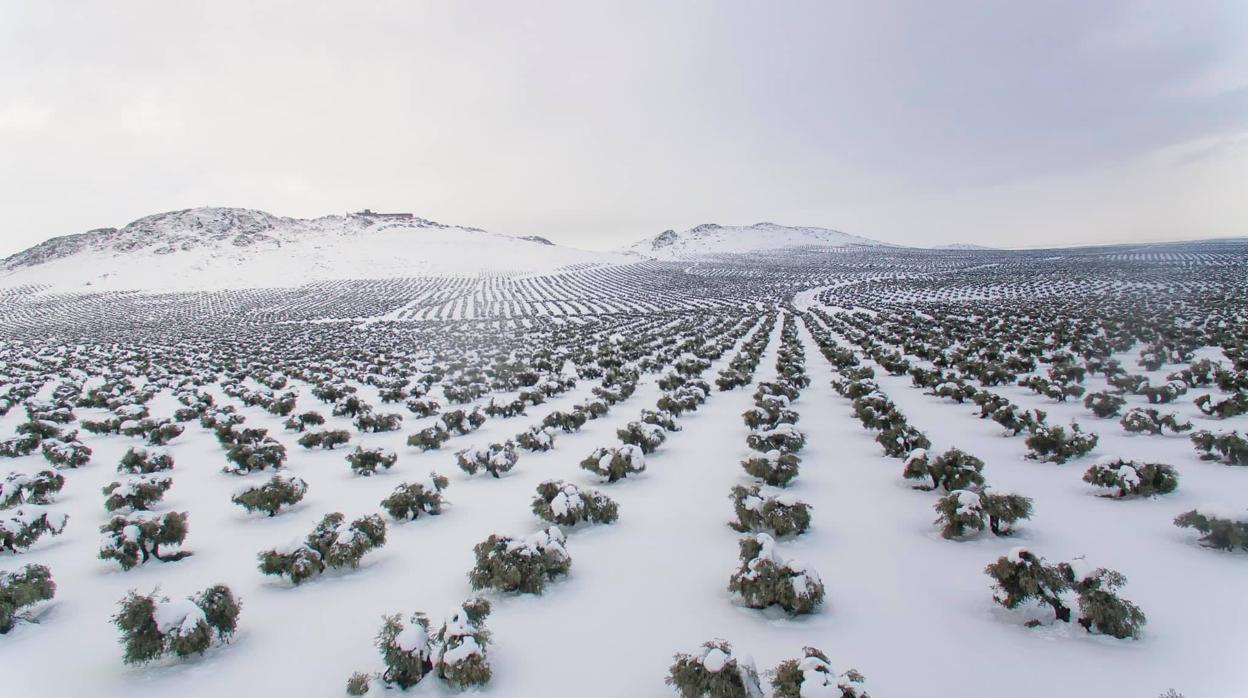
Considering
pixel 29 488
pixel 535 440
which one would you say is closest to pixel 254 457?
pixel 29 488

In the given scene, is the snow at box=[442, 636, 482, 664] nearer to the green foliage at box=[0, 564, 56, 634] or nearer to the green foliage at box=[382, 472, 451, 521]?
the green foliage at box=[382, 472, 451, 521]

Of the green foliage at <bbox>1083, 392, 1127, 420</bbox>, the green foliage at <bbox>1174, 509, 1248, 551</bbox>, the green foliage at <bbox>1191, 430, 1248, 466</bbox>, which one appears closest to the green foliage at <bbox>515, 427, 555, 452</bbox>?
the green foliage at <bbox>1174, 509, 1248, 551</bbox>

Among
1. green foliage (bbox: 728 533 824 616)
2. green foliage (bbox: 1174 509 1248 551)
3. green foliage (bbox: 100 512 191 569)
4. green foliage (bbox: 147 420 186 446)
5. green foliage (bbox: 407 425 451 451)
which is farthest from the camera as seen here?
green foliage (bbox: 147 420 186 446)

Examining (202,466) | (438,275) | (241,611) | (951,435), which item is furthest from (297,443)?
(438,275)

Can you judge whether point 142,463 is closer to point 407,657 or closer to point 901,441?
point 407,657

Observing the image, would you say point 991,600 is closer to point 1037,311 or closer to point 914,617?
point 914,617

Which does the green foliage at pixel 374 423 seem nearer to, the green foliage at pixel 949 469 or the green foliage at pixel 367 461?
the green foliage at pixel 367 461
